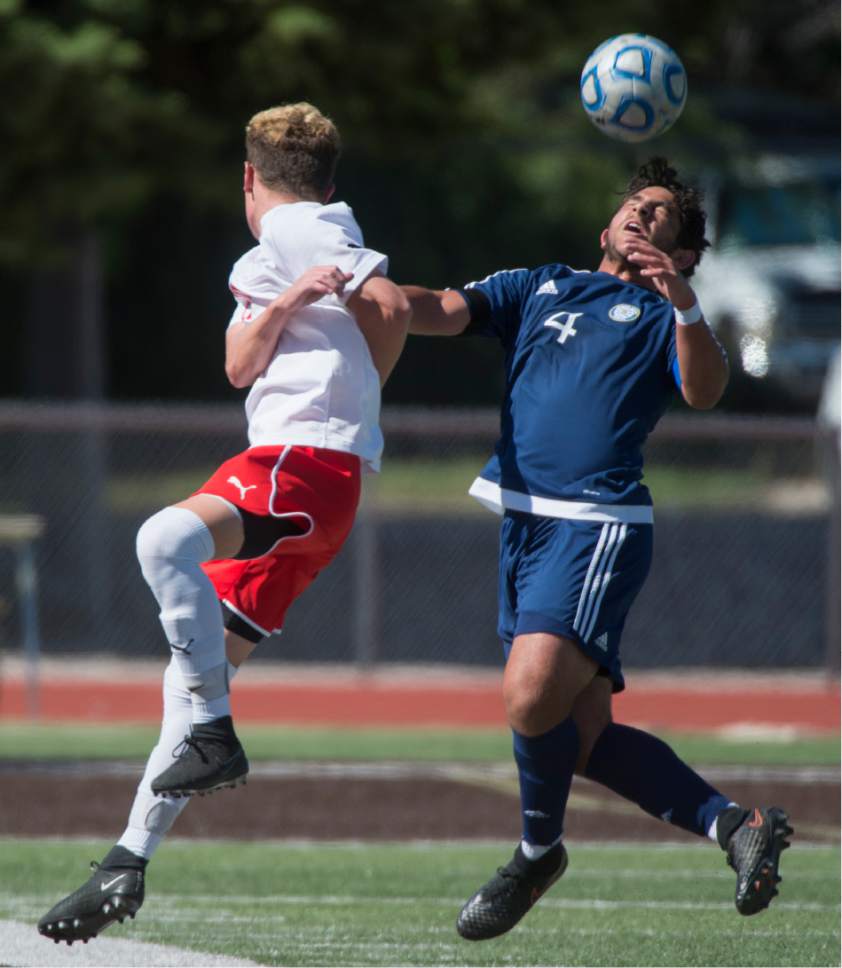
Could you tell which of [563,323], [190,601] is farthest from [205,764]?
[563,323]

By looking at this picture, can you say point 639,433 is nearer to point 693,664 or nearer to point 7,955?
point 7,955

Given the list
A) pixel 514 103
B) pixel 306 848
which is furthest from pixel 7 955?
pixel 514 103

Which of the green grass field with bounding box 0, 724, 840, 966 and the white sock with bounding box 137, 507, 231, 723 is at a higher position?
the white sock with bounding box 137, 507, 231, 723

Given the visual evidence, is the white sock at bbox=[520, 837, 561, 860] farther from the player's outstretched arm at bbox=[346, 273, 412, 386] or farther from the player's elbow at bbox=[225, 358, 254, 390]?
the player's elbow at bbox=[225, 358, 254, 390]

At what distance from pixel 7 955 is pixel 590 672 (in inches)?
77.4

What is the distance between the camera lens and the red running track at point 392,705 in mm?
15492

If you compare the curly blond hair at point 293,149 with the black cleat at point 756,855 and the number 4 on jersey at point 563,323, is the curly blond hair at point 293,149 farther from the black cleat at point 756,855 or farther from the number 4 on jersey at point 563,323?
the black cleat at point 756,855

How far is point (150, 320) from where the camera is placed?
28422 millimetres

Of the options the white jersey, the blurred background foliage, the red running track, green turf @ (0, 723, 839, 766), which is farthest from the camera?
the blurred background foliage

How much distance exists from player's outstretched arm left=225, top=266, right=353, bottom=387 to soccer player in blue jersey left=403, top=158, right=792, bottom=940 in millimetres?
570

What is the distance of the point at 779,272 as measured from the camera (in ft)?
77.5

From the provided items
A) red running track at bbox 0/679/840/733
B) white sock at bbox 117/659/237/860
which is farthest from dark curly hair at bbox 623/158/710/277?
red running track at bbox 0/679/840/733

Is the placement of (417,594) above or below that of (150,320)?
below

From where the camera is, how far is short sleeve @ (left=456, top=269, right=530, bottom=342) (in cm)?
580
